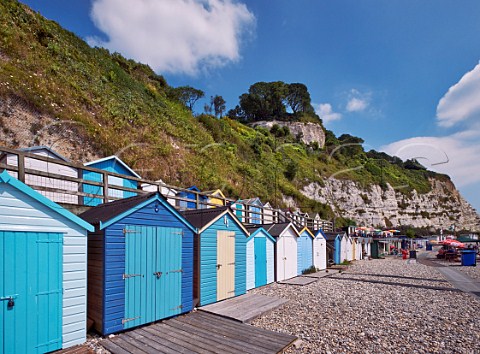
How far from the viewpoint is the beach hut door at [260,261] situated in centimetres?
1374

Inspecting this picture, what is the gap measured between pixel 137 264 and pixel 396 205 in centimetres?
7648

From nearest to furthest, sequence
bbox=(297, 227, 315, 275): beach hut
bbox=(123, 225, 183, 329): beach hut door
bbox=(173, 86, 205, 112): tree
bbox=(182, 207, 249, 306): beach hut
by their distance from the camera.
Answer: bbox=(123, 225, 183, 329): beach hut door
bbox=(182, 207, 249, 306): beach hut
bbox=(297, 227, 315, 275): beach hut
bbox=(173, 86, 205, 112): tree

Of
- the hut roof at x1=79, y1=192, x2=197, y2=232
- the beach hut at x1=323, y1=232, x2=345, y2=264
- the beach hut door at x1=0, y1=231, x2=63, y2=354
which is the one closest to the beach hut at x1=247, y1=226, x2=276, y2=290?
the hut roof at x1=79, y1=192, x2=197, y2=232

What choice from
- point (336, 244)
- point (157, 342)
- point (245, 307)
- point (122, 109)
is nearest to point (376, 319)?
point (245, 307)

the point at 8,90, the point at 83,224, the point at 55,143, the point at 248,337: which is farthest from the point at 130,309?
the point at 8,90

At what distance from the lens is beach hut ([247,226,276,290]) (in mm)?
13305

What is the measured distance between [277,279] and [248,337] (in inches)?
340

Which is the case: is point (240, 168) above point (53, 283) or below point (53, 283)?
above

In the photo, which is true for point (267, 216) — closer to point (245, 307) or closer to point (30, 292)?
point (245, 307)

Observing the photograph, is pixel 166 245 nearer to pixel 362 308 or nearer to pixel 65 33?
pixel 362 308

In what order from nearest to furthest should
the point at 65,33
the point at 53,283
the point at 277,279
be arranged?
the point at 53,283 < the point at 277,279 < the point at 65,33

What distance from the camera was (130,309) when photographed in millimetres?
7164

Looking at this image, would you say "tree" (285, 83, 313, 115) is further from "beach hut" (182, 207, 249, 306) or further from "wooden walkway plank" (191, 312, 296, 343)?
"wooden walkway plank" (191, 312, 296, 343)

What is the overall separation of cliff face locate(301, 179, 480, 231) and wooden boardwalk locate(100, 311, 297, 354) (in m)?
43.9
